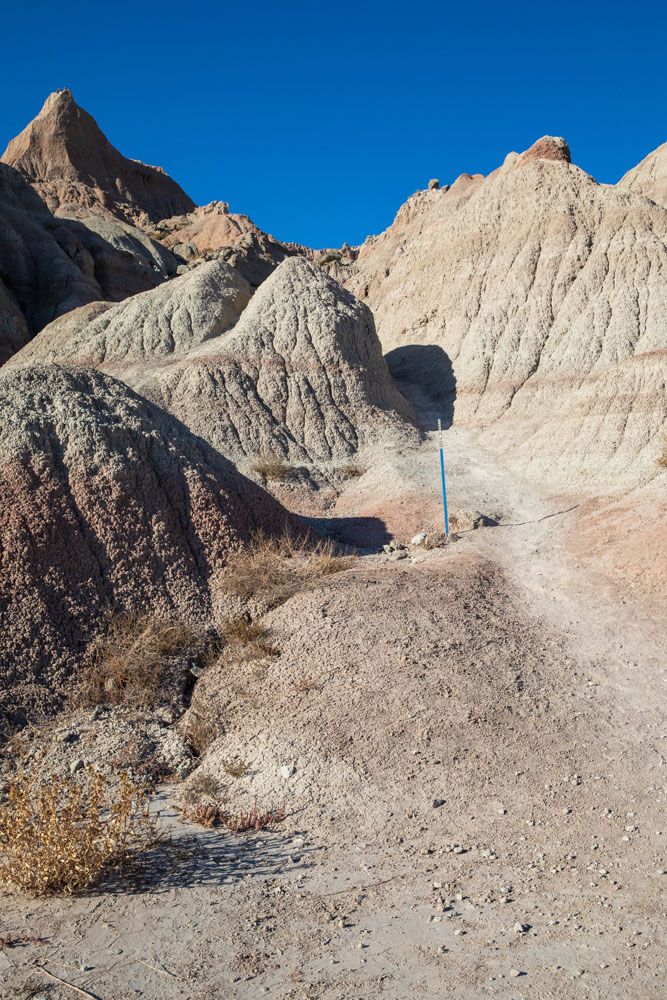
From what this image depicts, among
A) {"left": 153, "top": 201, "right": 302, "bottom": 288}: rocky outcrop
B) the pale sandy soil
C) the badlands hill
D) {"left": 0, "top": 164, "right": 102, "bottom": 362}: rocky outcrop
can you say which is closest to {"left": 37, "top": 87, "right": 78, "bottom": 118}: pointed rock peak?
{"left": 153, "top": 201, "right": 302, "bottom": 288}: rocky outcrop

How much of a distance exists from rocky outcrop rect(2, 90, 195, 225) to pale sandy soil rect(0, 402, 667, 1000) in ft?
174

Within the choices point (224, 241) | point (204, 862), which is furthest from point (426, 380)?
point (224, 241)

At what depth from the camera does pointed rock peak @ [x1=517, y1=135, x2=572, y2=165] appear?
29.8 meters

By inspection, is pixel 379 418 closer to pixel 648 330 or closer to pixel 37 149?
pixel 648 330

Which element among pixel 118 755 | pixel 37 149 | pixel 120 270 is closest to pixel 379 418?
pixel 118 755

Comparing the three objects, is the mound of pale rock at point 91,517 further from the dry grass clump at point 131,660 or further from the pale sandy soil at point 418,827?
the pale sandy soil at point 418,827

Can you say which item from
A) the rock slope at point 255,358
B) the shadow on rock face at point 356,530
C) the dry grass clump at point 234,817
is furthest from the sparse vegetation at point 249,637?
the rock slope at point 255,358

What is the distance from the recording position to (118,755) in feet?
23.1

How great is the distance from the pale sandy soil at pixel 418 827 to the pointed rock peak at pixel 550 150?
24876 mm

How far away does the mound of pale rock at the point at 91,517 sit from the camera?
8.18 meters

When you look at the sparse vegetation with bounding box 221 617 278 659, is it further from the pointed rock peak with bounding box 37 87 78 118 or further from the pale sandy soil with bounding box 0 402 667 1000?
the pointed rock peak with bounding box 37 87 78 118

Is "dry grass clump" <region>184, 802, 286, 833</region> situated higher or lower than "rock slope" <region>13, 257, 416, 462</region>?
lower

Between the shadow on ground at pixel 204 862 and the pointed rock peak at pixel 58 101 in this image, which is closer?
the shadow on ground at pixel 204 862

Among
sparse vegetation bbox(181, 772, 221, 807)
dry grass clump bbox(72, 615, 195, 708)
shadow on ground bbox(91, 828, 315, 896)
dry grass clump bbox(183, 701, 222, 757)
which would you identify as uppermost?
dry grass clump bbox(72, 615, 195, 708)
